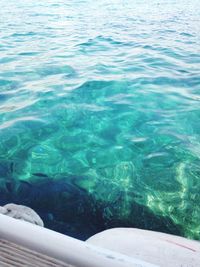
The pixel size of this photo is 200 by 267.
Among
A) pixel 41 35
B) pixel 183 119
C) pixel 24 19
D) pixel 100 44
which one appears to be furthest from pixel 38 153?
pixel 24 19

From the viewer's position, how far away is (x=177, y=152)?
3758 mm

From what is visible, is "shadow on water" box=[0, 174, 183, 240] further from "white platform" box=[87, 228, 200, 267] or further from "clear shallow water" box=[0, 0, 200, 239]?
"white platform" box=[87, 228, 200, 267]

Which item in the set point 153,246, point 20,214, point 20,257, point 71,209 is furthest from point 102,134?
point 20,257

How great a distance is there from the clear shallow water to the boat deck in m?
1.64

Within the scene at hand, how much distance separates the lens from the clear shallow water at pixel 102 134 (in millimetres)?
3027

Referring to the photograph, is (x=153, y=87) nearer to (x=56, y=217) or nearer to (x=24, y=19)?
(x=56, y=217)

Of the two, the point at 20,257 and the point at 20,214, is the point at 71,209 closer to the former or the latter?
the point at 20,214

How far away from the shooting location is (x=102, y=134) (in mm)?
4250

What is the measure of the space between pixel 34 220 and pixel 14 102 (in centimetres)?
327

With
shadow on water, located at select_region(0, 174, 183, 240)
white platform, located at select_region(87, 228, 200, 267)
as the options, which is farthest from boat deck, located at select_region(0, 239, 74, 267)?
shadow on water, located at select_region(0, 174, 183, 240)

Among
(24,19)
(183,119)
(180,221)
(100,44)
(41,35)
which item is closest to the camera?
(180,221)

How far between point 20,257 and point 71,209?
188 centimetres

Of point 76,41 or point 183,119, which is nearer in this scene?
point 183,119

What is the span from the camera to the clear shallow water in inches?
119
